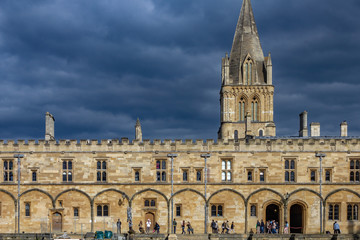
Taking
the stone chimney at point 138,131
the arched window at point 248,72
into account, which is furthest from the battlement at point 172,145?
the arched window at point 248,72

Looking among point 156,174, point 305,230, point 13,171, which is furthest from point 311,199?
point 13,171

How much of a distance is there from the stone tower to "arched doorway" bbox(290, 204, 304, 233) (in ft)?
101

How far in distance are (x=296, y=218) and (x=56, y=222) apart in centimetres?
2525

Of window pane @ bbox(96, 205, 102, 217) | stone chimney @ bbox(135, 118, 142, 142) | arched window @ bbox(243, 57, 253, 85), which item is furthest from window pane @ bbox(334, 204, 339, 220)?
arched window @ bbox(243, 57, 253, 85)

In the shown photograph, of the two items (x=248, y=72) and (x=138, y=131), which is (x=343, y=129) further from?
(x=138, y=131)

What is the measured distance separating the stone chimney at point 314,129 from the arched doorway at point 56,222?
33.6 m

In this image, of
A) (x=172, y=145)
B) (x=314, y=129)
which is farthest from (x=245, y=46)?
(x=172, y=145)

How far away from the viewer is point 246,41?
82250 millimetres

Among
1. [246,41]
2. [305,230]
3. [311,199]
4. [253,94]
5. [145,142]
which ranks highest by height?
[246,41]

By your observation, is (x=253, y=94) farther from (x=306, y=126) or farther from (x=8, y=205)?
(x=8, y=205)

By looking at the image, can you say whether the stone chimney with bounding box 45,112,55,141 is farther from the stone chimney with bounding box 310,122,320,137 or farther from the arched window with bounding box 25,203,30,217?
the stone chimney with bounding box 310,122,320,137

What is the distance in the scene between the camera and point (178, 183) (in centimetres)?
4481

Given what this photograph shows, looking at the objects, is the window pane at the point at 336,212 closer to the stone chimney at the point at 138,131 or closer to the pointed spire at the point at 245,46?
the stone chimney at the point at 138,131

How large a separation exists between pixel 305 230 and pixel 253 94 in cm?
3852
